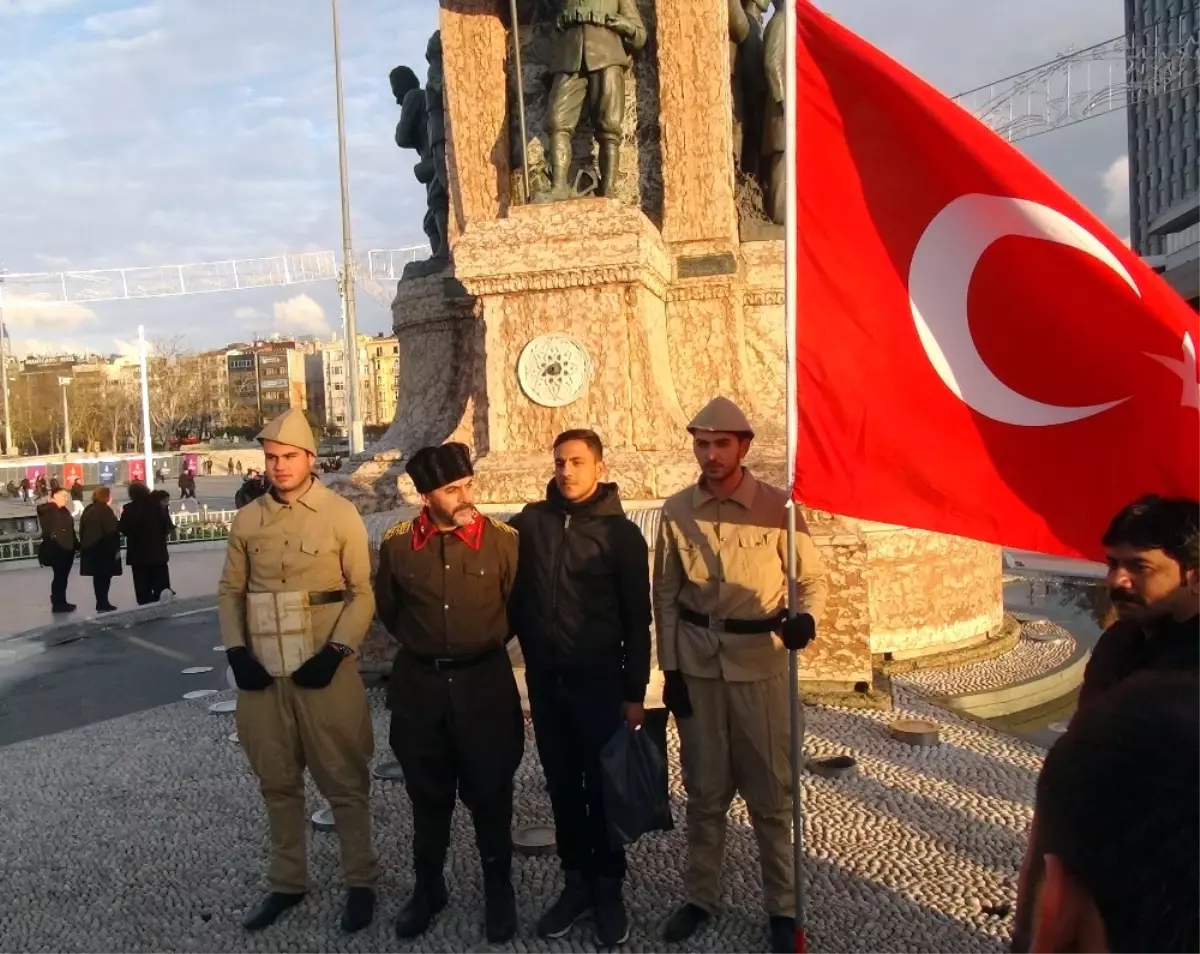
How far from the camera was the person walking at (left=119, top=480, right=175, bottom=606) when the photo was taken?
1152 centimetres

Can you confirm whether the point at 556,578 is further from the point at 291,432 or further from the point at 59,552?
the point at 59,552

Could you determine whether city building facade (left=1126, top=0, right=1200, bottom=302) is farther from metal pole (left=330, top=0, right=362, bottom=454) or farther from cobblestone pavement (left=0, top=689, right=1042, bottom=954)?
cobblestone pavement (left=0, top=689, right=1042, bottom=954)

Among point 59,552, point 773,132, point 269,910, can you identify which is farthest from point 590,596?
point 59,552

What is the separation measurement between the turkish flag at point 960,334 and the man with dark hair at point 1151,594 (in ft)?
1.52

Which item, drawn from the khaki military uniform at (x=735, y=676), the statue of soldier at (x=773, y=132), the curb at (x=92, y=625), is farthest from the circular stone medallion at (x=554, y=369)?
the curb at (x=92, y=625)

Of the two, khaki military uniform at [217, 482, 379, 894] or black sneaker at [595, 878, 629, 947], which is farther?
khaki military uniform at [217, 482, 379, 894]

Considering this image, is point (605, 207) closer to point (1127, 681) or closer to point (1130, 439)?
point (1130, 439)

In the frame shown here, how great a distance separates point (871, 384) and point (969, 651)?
15.6 feet

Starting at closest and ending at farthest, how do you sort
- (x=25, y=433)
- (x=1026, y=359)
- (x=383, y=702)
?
(x=1026, y=359), (x=383, y=702), (x=25, y=433)

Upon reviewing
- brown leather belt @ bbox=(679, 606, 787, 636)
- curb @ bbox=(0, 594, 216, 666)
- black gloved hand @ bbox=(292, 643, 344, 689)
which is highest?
brown leather belt @ bbox=(679, 606, 787, 636)

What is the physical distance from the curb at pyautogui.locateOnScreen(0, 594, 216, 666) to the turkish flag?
8297 millimetres

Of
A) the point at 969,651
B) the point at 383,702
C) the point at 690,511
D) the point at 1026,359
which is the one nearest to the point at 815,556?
the point at 690,511

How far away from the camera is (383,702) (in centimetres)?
612

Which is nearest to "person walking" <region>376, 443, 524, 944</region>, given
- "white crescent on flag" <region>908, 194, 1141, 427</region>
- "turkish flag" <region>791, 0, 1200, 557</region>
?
"turkish flag" <region>791, 0, 1200, 557</region>
